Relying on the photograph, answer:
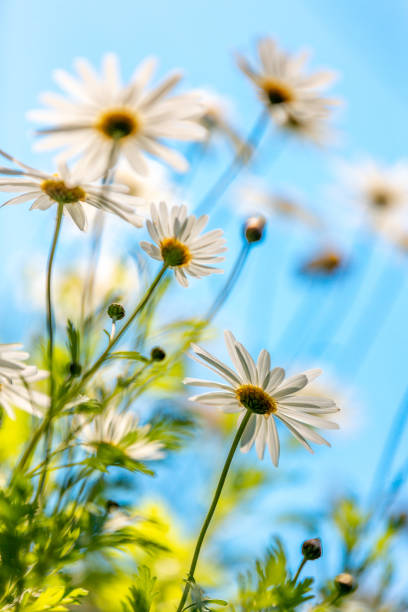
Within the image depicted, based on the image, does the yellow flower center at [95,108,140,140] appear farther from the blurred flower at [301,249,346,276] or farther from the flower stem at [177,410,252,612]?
the blurred flower at [301,249,346,276]

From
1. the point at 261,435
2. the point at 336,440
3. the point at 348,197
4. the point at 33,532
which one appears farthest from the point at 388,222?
the point at 33,532

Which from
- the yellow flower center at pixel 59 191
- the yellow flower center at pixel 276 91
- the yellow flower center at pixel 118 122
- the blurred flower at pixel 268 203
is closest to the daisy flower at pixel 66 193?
the yellow flower center at pixel 59 191

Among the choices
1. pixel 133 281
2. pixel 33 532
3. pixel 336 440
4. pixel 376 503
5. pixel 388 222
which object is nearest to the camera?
pixel 33 532

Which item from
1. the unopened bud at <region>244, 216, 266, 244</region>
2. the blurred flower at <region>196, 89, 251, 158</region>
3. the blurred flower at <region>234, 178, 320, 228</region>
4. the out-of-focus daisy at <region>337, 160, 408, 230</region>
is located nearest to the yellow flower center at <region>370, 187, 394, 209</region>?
the out-of-focus daisy at <region>337, 160, 408, 230</region>

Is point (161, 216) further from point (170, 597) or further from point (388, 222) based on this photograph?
point (388, 222)

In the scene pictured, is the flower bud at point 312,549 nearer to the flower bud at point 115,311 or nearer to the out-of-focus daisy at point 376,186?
the flower bud at point 115,311
